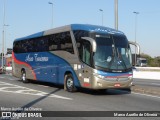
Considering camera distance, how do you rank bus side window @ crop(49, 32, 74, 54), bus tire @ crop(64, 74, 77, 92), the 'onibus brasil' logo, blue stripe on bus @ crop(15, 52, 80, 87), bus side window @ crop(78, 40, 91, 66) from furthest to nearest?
the 'onibus brasil' logo
blue stripe on bus @ crop(15, 52, 80, 87)
bus side window @ crop(49, 32, 74, 54)
bus tire @ crop(64, 74, 77, 92)
bus side window @ crop(78, 40, 91, 66)

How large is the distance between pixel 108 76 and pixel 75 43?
258 cm

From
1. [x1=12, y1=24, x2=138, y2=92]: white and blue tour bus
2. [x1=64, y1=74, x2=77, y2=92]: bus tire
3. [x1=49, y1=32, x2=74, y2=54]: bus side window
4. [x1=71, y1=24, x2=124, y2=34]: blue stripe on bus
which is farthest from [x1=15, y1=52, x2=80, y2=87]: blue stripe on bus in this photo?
[x1=71, y1=24, x2=124, y2=34]: blue stripe on bus

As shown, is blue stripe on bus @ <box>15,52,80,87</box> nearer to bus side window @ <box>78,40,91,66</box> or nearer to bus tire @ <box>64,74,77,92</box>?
bus tire @ <box>64,74,77,92</box>

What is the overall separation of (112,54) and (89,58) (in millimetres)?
1087

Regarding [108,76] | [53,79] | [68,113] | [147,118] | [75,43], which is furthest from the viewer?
[53,79]

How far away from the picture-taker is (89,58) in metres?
16.0

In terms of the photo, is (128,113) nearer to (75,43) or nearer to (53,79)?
(75,43)

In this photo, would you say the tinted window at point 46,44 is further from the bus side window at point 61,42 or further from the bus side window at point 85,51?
the bus side window at point 85,51

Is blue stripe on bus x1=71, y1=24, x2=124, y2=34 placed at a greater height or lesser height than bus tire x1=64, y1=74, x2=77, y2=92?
greater

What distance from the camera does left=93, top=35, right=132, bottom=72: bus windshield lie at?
52.1 ft

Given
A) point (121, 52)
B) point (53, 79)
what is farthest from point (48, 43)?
point (121, 52)

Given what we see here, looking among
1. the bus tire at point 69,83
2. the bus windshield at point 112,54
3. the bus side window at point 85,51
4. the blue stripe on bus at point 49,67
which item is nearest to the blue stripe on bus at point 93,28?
the bus windshield at point 112,54

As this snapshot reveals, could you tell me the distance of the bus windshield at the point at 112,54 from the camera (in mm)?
15867

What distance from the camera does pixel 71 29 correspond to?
18016 mm
